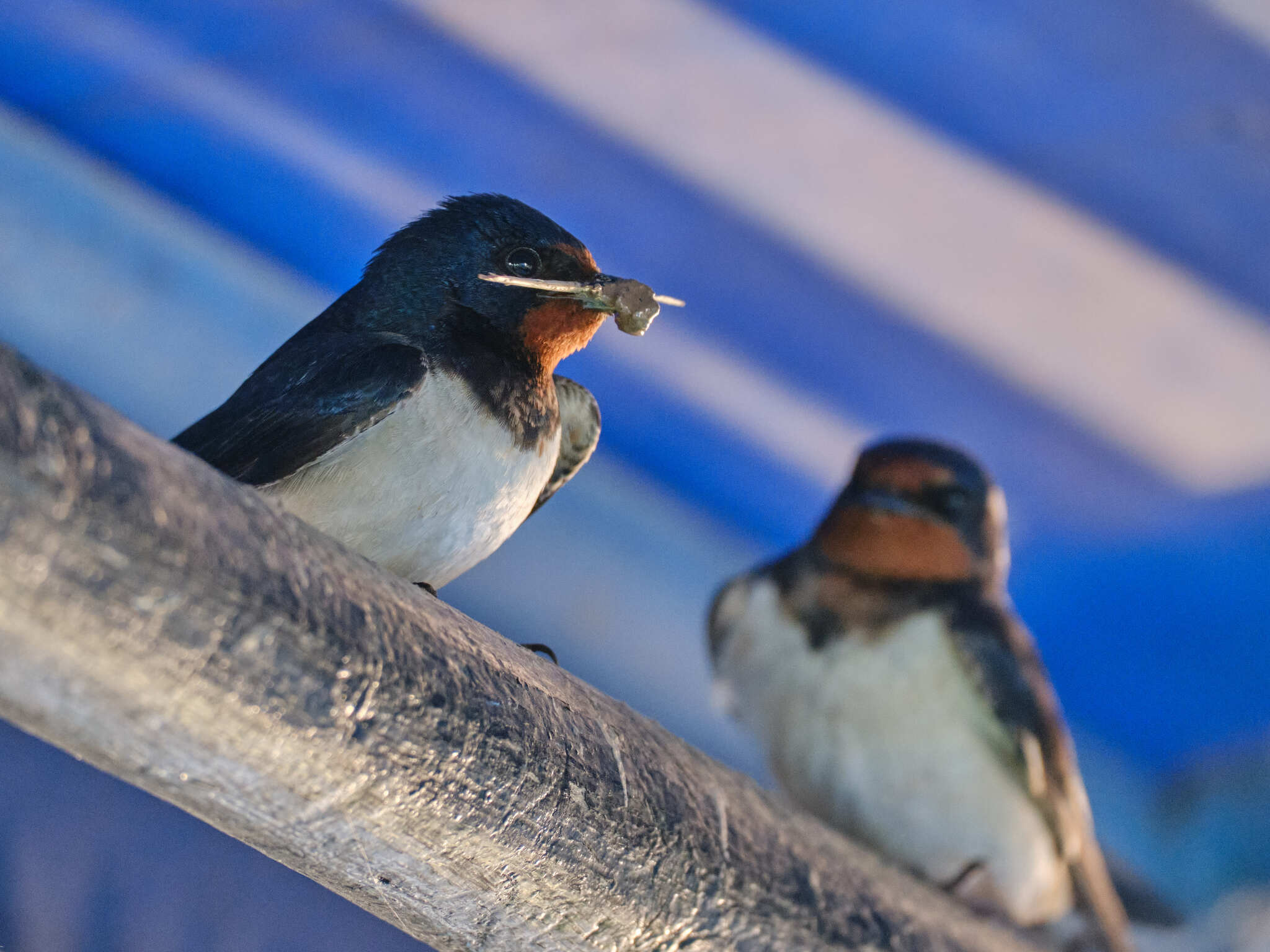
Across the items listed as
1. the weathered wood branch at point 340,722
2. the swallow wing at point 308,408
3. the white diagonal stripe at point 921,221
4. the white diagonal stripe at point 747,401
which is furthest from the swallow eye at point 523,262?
the white diagonal stripe at point 747,401

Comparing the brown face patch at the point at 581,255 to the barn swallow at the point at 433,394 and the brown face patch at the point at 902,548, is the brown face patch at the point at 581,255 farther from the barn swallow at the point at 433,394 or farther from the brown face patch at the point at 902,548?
the brown face patch at the point at 902,548

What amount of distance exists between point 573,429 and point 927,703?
1.96 feet

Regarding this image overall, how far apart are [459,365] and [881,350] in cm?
109

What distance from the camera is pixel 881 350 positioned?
76.5 inches

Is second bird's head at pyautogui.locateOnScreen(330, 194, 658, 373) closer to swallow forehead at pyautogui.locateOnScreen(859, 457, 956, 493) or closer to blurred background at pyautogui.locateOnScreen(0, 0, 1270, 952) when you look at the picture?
blurred background at pyautogui.locateOnScreen(0, 0, 1270, 952)

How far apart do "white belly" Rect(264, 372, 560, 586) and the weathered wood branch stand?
8 cm

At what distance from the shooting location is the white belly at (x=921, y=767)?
1502 millimetres

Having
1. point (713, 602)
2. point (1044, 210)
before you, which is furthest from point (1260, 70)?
point (713, 602)

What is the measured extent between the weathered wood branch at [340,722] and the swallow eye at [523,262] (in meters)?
0.30

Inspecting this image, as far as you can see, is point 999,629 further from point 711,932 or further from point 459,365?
point 459,365

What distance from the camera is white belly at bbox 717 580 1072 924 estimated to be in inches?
59.1

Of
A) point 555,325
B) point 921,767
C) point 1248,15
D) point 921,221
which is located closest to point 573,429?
point 555,325

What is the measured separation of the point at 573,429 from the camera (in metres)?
1.22

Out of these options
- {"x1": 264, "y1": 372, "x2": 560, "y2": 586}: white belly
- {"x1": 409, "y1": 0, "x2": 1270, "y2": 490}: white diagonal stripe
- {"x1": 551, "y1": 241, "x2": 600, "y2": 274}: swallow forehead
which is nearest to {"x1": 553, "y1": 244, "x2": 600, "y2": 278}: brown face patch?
{"x1": 551, "y1": 241, "x2": 600, "y2": 274}: swallow forehead
